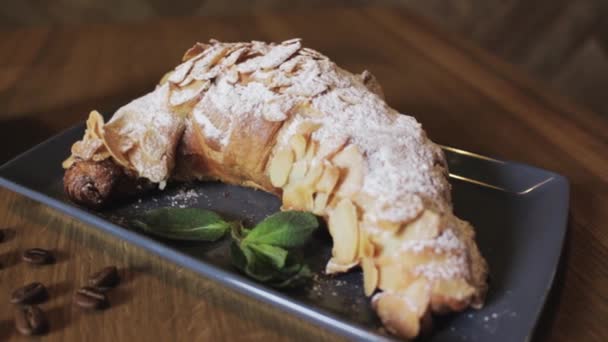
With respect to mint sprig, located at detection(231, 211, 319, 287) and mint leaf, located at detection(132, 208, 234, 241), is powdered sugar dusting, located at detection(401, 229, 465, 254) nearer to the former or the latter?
mint sprig, located at detection(231, 211, 319, 287)

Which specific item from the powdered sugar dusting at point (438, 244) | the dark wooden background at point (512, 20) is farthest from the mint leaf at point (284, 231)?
the dark wooden background at point (512, 20)

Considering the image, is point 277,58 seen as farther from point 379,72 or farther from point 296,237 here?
point 379,72

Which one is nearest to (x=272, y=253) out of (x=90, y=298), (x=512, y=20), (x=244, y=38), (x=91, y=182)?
(x=90, y=298)

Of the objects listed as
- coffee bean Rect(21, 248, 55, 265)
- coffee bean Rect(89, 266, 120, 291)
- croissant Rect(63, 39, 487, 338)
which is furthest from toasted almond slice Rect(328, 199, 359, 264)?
coffee bean Rect(21, 248, 55, 265)

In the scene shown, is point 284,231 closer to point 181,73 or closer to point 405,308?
point 405,308

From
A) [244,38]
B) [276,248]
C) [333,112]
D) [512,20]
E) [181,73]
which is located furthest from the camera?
[512,20]

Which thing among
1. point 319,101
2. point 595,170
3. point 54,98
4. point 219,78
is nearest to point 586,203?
point 595,170
